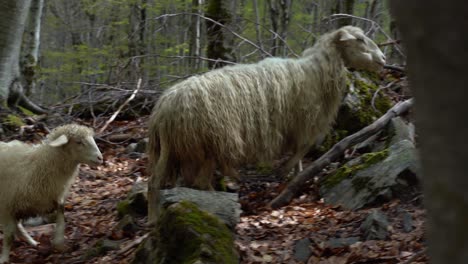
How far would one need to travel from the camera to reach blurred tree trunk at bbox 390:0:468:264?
108cm

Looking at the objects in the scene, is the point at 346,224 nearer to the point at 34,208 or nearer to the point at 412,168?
the point at 412,168

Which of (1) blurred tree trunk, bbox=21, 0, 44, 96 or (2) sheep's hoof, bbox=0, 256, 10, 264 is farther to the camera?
(1) blurred tree trunk, bbox=21, 0, 44, 96

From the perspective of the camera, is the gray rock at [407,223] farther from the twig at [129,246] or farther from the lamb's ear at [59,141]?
the lamb's ear at [59,141]

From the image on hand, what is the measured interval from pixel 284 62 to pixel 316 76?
1.50 ft

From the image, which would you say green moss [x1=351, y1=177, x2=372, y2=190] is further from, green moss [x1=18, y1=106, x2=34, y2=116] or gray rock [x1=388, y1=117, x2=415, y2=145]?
green moss [x1=18, y1=106, x2=34, y2=116]

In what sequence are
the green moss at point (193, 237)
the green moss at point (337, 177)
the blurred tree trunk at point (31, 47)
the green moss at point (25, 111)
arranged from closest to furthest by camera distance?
the green moss at point (193, 237)
the green moss at point (337, 177)
the green moss at point (25, 111)
the blurred tree trunk at point (31, 47)

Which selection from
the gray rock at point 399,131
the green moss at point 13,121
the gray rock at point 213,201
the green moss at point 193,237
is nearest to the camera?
the green moss at point 193,237

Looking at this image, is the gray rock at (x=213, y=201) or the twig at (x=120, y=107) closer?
Answer: the gray rock at (x=213, y=201)

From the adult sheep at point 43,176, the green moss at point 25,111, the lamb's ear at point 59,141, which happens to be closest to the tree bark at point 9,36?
the green moss at point 25,111

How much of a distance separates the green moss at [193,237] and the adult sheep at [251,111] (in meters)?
1.59

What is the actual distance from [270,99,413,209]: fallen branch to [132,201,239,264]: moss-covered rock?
2043 mm

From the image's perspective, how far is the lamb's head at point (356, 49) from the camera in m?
7.09

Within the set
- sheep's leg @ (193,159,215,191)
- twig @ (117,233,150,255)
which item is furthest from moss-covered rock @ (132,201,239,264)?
sheep's leg @ (193,159,215,191)

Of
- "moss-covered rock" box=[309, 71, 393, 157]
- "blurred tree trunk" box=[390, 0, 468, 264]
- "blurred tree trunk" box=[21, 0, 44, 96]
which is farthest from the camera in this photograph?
"blurred tree trunk" box=[21, 0, 44, 96]
